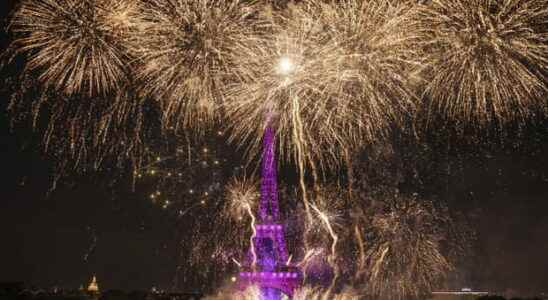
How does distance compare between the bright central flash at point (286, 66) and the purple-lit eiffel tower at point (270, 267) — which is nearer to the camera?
the bright central flash at point (286, 66)

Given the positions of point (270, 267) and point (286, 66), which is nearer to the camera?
point (286, 66)

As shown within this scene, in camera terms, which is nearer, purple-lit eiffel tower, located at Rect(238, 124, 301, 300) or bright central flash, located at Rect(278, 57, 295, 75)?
bright central flash, located at Rect(278, 57, 295, 75)

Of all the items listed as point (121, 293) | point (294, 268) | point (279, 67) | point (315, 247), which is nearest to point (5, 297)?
point (121, 293)

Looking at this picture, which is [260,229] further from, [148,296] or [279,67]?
[279,67]

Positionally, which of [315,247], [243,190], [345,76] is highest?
[345,76]

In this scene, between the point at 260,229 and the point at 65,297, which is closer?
the point at 65,297

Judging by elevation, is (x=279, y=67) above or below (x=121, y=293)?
above

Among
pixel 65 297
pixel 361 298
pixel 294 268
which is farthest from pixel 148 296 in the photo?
pixel 294 268

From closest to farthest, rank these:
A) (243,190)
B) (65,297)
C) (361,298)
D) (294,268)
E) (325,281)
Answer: (65,297)
(243,190)
(361,298)
(325,281)
(294,268)

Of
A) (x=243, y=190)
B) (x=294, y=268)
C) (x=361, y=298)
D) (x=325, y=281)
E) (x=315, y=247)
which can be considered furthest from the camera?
(x=294, y=268)
